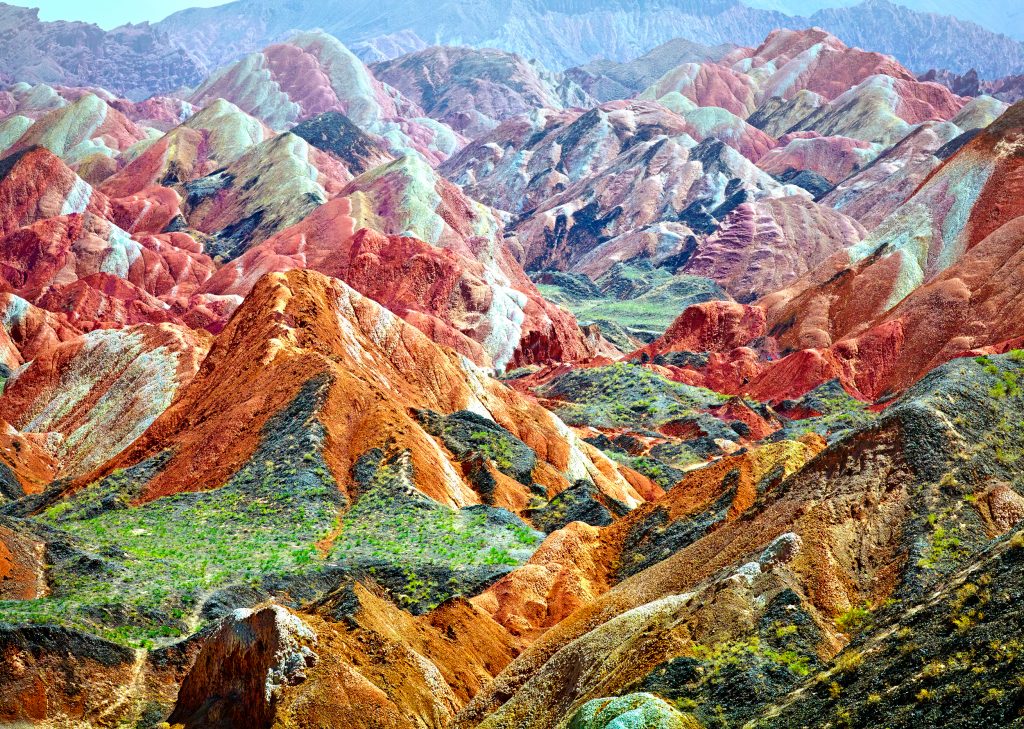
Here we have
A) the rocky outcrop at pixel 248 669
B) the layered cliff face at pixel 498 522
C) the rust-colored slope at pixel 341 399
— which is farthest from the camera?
the rust-colored slope at pixel 341 399

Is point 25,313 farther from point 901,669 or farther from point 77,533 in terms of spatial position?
point 901,669

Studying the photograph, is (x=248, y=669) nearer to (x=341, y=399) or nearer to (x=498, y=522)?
(x=498, y=522)

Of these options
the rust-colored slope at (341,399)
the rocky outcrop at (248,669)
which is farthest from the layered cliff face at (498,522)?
the rust-colored slope at (341,399)

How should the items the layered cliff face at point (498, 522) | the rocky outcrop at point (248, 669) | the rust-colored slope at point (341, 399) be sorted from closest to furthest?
1. the layered cliff face at point (498, 522)
2. the rocky outcrop at point (248, 669)
3. the rust-colored slope at point (341, 399)

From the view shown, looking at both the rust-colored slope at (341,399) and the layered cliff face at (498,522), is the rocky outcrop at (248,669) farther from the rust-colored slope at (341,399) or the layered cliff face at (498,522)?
the rust-colored slope at (341,399)

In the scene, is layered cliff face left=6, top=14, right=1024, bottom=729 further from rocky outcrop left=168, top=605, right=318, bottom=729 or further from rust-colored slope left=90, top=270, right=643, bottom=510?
rust-colored slope left=90, top=270, right=643, bottom=510

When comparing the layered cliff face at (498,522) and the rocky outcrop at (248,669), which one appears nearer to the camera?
the layered cliff face at (498,522)

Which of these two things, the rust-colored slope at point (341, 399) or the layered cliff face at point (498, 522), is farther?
the rust-colored slope at point (341, 399)

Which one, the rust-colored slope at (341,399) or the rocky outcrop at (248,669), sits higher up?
the rocky outcrop at (248,669)

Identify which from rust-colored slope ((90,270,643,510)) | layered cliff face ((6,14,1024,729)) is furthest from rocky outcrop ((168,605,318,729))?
rust-colored slope ((90,270,643,510))

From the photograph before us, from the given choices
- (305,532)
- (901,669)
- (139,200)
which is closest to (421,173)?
(139,200)

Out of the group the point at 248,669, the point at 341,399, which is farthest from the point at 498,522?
the point at 248,669
